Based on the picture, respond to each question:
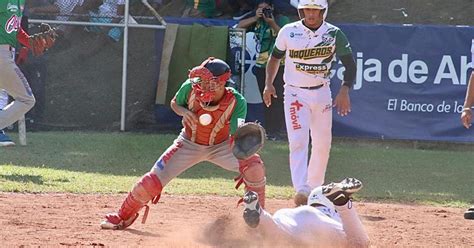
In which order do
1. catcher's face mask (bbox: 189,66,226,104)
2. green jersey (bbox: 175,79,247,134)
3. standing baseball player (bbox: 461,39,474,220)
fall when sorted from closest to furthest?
catcher's face mask (bbox: 189,66,226,104)
green jersey (bbox: 175,79,247,134)
standing baseball player (bbox: 461,39,474,220)

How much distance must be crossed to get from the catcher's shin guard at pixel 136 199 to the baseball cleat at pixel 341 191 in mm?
1766

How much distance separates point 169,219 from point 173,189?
2163 mm

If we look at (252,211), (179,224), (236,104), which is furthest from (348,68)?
(252,211)

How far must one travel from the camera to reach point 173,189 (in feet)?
37.7

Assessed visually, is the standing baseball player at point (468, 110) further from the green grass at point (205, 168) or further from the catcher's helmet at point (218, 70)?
the catcher's helmet at point (218, 70)

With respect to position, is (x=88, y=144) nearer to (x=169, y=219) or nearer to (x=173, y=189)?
(x=173, y=189)

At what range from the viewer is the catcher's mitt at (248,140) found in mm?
7770

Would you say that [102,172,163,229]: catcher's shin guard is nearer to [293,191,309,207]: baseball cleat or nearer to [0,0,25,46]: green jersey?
[293,191,309,207]: baseball cleat

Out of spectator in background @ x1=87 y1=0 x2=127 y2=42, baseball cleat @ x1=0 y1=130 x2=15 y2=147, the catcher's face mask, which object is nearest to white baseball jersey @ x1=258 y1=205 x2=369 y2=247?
the catcher's face mask

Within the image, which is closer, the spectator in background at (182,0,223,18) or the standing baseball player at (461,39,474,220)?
the standing baseball player at (461,39,474,220)

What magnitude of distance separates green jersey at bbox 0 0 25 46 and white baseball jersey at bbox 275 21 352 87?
425 cm

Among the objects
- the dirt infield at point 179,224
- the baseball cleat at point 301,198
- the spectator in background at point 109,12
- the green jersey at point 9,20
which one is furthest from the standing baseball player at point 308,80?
the spectator in background at point 109,12

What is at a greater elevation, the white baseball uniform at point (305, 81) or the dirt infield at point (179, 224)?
the white baseball uniform at point (305, 81)

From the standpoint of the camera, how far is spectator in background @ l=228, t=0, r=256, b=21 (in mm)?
17641
